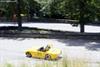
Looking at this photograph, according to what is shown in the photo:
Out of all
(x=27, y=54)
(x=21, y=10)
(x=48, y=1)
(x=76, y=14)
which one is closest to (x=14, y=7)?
(x=21, y=10)

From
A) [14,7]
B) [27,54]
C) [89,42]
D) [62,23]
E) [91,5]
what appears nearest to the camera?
[27,54]

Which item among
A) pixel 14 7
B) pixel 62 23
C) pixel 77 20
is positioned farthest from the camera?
pixel 62 23

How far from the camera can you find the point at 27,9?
108ft

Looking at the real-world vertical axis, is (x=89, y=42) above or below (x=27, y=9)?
below

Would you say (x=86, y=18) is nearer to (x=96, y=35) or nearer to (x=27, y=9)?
(x=96, y=35)

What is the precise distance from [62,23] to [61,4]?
1977 cm

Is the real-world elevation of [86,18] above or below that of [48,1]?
below

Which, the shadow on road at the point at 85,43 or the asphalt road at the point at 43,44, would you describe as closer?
the asphalt road at the point at 43,44

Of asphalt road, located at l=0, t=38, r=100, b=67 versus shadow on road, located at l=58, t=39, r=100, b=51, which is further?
shadow on road, located at l=58, t=39, r=100, b=51

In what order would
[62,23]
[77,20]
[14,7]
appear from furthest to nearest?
[62,23]
[14,7]
[77,20]

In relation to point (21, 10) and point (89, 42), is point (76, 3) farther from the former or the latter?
point (21, 10)

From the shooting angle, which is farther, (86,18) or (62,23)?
(62,23)

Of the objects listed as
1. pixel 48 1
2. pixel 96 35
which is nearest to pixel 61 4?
pixel 48 1

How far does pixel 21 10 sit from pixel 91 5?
8.78 meters
